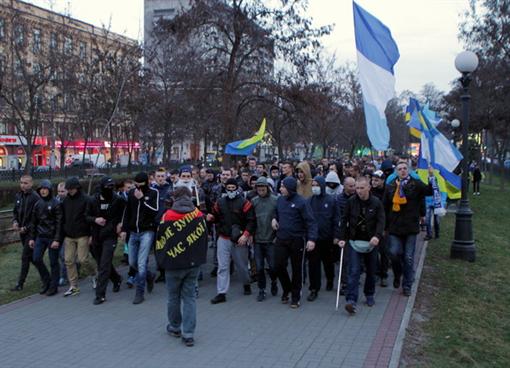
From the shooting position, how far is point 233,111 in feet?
70.7

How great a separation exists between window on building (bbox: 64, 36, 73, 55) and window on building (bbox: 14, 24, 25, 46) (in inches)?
84.8

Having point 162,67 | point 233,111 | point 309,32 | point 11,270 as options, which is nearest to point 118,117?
point 162,67

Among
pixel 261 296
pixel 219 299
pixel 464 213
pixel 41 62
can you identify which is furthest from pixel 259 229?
pixel 41 62

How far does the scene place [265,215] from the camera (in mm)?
7977

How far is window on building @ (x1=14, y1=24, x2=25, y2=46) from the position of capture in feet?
66.0

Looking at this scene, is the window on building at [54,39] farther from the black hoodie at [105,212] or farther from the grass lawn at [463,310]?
the grass lawn at [463,310]

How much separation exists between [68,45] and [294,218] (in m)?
18.7

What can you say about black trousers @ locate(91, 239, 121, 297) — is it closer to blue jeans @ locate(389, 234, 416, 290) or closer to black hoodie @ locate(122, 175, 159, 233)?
black hoodie @ locate(122, 175, 159, 233)

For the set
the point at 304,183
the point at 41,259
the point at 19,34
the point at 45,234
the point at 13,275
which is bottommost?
the point at 13,275

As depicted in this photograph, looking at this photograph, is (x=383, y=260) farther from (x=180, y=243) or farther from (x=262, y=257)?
(x=180, y=243)

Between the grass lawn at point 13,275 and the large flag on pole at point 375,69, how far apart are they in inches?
221

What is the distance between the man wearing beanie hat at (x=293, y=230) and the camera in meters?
7.48

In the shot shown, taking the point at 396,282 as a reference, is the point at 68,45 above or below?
above

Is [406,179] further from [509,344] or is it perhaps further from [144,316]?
[144,316]
